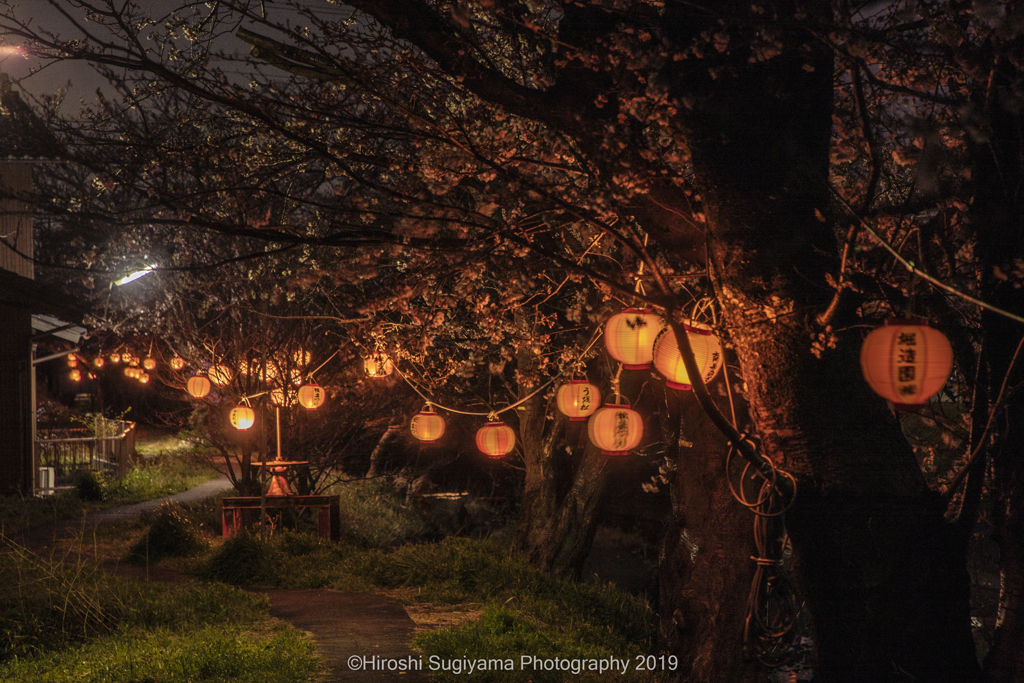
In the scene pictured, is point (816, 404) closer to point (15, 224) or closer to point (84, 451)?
point (15, 224)

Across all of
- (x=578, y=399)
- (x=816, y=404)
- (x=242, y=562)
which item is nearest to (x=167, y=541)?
(x=242, y=562)

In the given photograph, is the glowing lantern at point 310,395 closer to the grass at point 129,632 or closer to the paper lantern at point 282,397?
the paper lantern at point 282,397

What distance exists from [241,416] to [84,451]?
9.20 metres

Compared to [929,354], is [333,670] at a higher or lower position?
lower

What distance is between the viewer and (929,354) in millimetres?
4535

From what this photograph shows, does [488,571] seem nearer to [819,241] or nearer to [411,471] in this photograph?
[819,241]

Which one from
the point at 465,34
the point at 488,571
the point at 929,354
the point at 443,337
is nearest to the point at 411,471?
the point at 443,337

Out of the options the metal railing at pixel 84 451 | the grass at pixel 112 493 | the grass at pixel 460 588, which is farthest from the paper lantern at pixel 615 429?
the metal railing at pixel 84 451

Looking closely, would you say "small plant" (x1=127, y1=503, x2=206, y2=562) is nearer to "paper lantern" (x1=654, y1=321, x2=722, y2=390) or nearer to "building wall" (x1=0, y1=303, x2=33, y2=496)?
"building wall" (x1=0, y1=303, x2=33, y2=496)

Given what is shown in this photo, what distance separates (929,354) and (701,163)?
1786 millimetres

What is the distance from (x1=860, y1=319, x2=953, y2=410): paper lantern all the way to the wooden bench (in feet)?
35.8

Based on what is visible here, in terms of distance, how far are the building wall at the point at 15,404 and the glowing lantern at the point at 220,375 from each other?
6.15 m

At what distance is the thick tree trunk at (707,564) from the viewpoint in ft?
24.0

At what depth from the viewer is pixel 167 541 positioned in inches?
521
